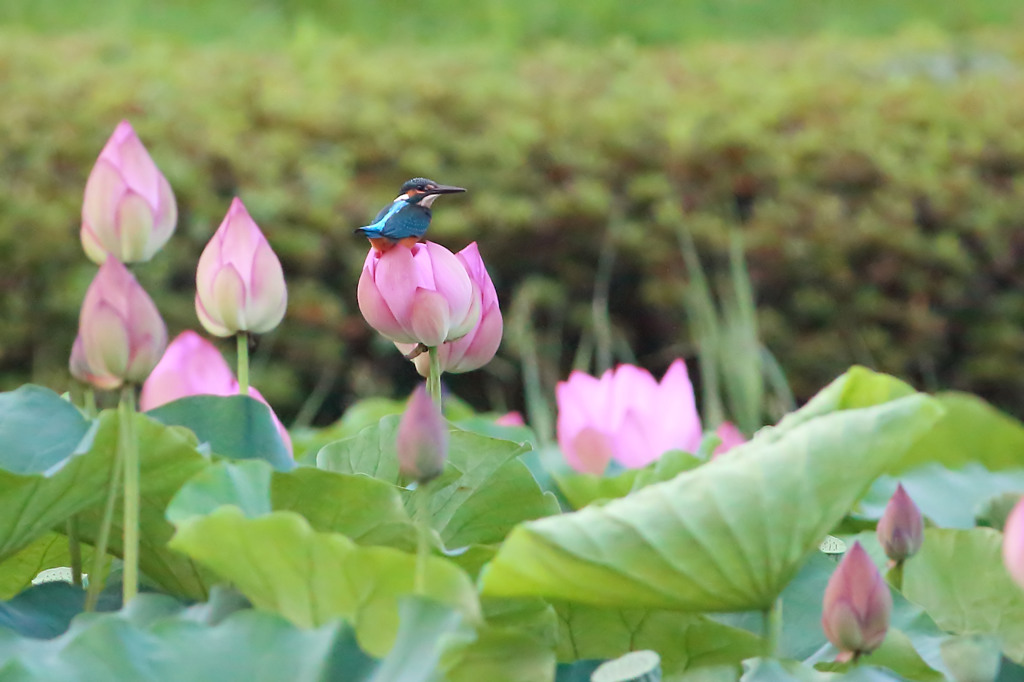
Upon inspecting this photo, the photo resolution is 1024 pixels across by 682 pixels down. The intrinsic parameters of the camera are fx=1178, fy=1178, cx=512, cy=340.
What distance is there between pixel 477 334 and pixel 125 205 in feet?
0.71

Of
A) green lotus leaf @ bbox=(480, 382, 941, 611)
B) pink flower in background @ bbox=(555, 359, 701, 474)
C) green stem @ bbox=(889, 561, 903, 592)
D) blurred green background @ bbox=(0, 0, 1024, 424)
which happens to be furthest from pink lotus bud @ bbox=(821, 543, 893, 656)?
blurred green background @ bbox=(0, 0, 1024, 424)

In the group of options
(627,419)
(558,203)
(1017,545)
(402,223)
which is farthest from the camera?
(558,203)

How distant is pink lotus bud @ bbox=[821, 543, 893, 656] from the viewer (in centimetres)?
55

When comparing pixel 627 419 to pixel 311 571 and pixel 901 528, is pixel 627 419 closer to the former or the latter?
pixel 901 528

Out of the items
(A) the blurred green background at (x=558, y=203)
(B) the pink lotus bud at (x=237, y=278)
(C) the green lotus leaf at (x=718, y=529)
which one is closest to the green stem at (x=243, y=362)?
(B) the pink lotus bud at (x=237, y=278)

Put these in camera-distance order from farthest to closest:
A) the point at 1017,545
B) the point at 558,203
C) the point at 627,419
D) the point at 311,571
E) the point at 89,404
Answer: the point at 558,203, the point at 627,419, the point at 89,404, the point at 311,571, the point at 1017,545

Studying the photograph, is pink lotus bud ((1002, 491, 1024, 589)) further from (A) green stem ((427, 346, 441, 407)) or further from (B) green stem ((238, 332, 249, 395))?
(B) green stem ((238, 332, 249, 395))

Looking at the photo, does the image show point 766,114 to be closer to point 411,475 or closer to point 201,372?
point 201,372

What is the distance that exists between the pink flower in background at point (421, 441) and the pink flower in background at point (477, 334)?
0.58 feet

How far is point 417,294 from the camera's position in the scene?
0.64m

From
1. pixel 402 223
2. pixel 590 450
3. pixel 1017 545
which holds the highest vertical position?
pixel 402 223

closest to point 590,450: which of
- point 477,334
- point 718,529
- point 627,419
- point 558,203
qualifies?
point 627,419

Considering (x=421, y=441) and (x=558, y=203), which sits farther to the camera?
(x=558, y=203)

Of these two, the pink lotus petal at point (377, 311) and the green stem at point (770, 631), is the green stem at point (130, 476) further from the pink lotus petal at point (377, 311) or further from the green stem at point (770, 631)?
the green stem at point (770, 631)
